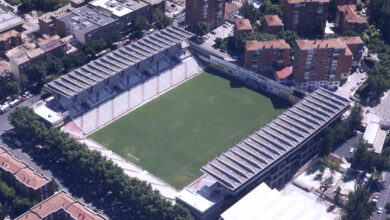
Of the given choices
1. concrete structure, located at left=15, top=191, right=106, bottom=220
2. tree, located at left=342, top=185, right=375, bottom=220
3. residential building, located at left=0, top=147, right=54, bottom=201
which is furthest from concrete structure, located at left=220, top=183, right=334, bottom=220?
residential building, located at left=0, top=147, right=54, bottom=201

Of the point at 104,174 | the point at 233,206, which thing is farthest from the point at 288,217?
the point at 104,174

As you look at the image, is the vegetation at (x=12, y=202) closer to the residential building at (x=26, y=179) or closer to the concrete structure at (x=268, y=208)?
the residential building at (x=26, y=179)

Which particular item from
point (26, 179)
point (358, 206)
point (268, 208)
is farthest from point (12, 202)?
point (358, 206)

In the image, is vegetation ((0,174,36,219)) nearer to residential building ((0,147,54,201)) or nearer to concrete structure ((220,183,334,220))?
residential building ((0,147,54,201))

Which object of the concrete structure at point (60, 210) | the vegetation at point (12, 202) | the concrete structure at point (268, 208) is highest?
the concrete structure at point (268, 208)

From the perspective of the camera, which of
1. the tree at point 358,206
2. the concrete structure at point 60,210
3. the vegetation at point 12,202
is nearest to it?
the concrete structure at point 60,210

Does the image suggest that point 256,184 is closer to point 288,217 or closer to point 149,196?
point 288,217

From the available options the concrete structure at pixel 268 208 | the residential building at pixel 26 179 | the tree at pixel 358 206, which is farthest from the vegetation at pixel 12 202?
the tree at pixel 358 206
